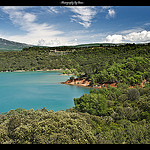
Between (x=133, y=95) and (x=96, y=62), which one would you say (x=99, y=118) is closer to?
(x=133, y=95)

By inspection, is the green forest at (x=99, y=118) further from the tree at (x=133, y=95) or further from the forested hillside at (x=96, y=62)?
the forested hillside at (x=96, y=62)

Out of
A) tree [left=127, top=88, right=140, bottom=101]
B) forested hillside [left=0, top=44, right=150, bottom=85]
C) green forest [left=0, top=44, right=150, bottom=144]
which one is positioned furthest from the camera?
forested hillside [left=0, top=44, right=150, bottom=85]

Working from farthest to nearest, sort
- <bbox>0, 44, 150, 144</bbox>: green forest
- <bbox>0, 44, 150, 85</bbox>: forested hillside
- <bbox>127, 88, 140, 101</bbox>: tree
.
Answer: <bbox>0, 44, 150, 85</bbox>: forested hillside → <bbox>127, 88, 140, 101</bbox>: tree → <bbox>0, 44, 150, 144</bbox>: green forest

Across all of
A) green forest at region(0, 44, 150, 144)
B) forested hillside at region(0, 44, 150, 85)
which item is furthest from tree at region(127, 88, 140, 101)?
forested hillside at region(0, 44, 150, 85)

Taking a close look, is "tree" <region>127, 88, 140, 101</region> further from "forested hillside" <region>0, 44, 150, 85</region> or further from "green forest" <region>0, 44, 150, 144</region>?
"forested hillside" <region>0, 44, 150, 85</region>

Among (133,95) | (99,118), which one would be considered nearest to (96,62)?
(133,95)

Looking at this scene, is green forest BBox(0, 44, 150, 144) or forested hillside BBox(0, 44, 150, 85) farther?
forested hillside BBox(0, 44, 150, 85)

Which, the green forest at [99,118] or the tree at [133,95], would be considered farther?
the tree at [133,95]

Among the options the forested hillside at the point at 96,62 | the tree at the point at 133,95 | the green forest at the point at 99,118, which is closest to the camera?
the green forest at the point at 99,118

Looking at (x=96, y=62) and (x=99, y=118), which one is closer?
(x=99, y=118)

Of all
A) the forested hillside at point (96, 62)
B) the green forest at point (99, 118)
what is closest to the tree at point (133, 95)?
the green forest at point (99, 118)
